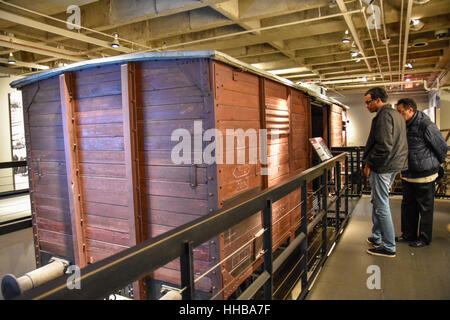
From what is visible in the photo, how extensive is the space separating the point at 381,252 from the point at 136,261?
3383 millimetres

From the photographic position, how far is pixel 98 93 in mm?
3564

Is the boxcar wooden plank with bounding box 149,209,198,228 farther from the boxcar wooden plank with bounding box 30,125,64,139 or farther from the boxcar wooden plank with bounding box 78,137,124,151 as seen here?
the boxcar wooden plank with bounding box 30,125,64,139

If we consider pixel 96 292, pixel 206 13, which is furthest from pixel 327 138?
pixel 96 292

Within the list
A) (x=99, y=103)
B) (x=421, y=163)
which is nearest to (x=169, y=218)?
(x=99, y=103)

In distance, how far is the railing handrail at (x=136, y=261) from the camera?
94cm

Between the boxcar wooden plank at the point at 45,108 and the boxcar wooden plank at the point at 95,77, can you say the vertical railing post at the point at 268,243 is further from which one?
the boxcar wooden plank at the point at 45,108

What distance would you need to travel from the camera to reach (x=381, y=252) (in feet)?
12.1

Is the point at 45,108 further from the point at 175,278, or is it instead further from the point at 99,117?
the point at 175,278

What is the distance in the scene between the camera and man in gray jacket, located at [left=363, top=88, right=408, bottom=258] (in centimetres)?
339

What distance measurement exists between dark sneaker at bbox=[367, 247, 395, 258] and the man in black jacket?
44 centimetres

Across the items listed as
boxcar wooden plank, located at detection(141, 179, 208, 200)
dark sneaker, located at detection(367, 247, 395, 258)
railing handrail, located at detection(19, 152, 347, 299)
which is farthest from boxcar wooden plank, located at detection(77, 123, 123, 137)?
dark sneaker, located at detection(367, 247, 395, 258)
